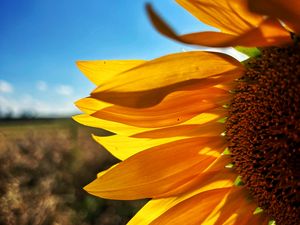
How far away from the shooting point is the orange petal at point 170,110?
695 mm

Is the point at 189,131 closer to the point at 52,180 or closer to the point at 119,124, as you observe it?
the point at 119,124

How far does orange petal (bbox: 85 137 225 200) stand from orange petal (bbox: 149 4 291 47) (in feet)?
0.80

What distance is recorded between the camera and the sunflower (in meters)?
0.54

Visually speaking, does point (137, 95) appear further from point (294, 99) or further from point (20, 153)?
point (20, 153)

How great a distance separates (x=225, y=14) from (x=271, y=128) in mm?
172

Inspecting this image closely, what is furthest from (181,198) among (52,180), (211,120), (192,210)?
(52,180)

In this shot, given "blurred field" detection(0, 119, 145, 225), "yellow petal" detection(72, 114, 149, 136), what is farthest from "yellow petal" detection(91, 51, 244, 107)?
"blurred field" detection(0, 119, 145, 225)

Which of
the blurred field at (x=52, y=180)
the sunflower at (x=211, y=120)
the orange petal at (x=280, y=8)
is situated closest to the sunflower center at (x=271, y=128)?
the sunflower at (x=211, y=120)

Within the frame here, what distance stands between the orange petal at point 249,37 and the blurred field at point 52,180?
2.46m

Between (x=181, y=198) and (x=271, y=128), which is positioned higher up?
(x=271, y=128)

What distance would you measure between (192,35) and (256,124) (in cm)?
22

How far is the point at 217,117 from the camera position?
31.9 inches

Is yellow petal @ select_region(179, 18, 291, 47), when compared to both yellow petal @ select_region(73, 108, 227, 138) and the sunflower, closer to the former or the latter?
the sunflower

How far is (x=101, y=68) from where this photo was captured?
0.68 meters
